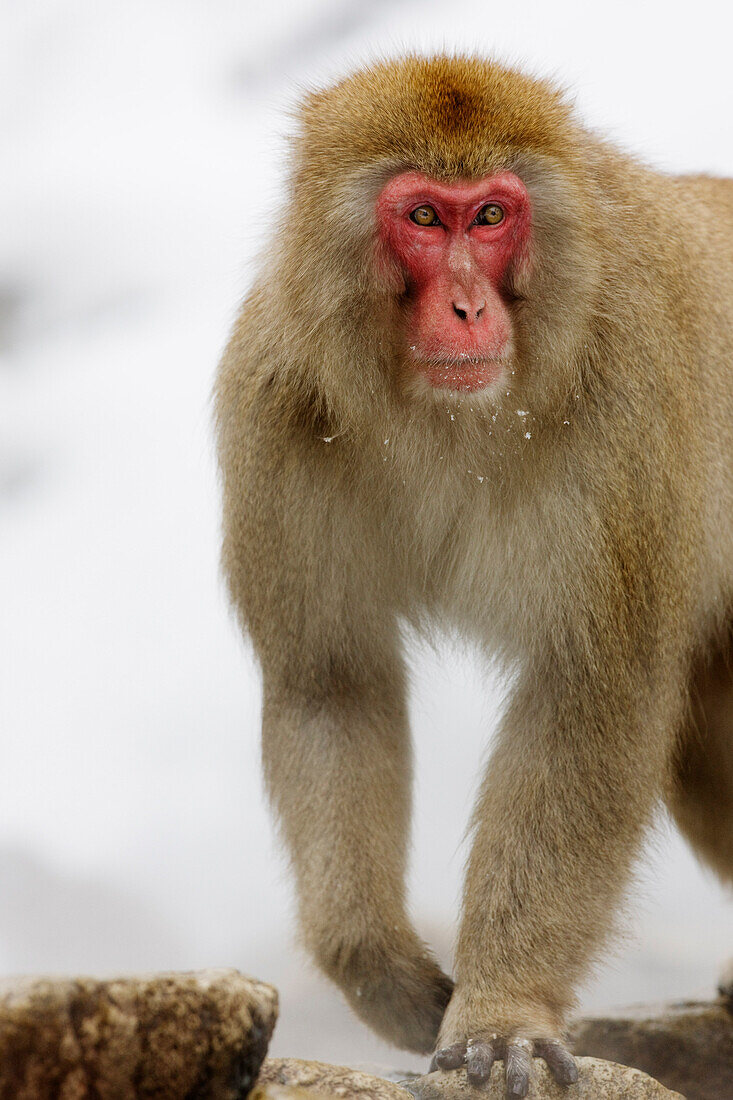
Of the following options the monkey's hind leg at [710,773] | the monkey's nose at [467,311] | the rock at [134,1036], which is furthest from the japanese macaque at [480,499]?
the rock at [134,1036]

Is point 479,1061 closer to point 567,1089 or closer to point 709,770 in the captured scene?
point 567,1089

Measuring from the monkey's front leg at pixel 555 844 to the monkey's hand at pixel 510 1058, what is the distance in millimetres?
155

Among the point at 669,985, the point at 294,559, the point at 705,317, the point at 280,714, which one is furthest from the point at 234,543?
the point at 669,985

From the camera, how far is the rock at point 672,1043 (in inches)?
181

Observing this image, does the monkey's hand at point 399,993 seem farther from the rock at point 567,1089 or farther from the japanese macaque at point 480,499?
the rock at point 567,1089

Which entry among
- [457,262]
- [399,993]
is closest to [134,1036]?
[457,262]

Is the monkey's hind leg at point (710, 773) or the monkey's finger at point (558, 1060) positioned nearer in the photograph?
the monkey's finger at point (558, 1060)

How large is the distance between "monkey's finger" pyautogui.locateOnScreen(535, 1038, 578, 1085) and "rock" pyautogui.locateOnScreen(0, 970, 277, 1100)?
3.84 feet

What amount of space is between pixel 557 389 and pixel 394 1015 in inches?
77.8

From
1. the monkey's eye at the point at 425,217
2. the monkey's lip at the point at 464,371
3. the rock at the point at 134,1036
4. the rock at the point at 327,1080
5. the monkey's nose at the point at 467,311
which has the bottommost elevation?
the rock at the point at 327,1080

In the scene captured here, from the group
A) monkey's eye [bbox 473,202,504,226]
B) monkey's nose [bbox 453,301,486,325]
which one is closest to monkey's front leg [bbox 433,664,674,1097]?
monkey's nose [bbox 453,301,486,325]

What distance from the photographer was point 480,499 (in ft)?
12.3

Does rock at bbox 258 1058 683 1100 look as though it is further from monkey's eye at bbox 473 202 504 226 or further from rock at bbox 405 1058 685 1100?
monkey's eye at bbox 473 202 504 226

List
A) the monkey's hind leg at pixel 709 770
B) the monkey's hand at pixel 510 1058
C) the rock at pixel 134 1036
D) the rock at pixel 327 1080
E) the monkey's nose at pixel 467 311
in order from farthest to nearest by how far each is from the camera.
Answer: the monkey's hind leg at pixel 709 770 → the monkey's hand at pixel 510 1058 → the monkey's nose at pixel 467 311 → the rock at pixel 327 1080 → the rock at pixel 134 1036
